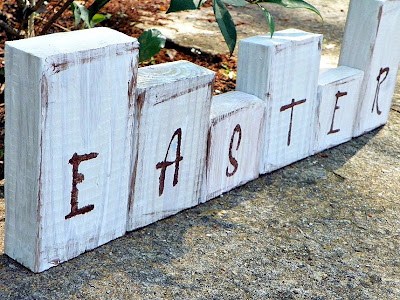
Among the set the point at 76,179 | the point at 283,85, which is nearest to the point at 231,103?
the point at 283,85

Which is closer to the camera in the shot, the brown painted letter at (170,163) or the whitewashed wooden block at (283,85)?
the brown painted letter at (170,163)

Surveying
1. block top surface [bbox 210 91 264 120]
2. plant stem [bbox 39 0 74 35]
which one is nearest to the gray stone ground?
block top surface [bbox 210 91 264 120]

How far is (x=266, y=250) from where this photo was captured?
234 cm

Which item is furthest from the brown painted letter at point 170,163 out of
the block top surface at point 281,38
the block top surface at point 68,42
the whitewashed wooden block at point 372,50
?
the whitewashed wooden block at point 372,50

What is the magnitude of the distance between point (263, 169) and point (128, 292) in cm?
84

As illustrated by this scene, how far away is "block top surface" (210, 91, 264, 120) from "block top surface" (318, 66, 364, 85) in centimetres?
35

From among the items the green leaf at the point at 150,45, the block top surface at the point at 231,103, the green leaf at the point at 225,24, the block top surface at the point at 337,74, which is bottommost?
the block top surface at the point at 231,103

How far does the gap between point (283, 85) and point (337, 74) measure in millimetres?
370

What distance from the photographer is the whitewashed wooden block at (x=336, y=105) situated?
2.91 meters

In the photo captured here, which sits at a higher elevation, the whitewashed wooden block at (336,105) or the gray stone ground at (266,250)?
the whitewashed wooden block at (336,105)

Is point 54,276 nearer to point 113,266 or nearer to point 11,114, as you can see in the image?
point 113,266

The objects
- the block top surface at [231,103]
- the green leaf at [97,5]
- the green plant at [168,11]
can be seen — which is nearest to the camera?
the green plant at [168,11]

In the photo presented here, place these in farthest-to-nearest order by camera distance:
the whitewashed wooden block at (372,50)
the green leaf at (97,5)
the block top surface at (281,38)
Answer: the whitewashed wooden block at (372,50) → the green leaf at (97,5) → the block top surface at (281,38)

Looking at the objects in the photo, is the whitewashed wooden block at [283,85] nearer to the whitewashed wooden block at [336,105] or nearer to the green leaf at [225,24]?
the whitewashed wooden block at [336,105]
